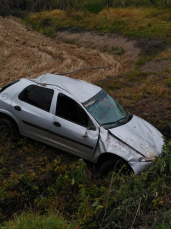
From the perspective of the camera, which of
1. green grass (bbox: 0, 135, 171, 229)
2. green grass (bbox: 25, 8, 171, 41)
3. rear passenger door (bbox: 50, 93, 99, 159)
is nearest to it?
green grass (bbox: 0, 135, 171, 229)

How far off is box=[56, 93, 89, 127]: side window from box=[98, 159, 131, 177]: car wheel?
2.75 feet

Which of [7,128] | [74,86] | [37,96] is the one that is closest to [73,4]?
[74,86]

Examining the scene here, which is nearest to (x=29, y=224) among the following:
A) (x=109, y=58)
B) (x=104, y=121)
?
(x=104, y=121)

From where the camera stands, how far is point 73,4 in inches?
1188

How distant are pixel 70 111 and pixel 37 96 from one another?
879mm

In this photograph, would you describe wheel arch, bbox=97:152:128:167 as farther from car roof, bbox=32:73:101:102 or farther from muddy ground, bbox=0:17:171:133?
muddy ground, bbox=0:17:171:133

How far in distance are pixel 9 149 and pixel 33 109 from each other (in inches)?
38.7

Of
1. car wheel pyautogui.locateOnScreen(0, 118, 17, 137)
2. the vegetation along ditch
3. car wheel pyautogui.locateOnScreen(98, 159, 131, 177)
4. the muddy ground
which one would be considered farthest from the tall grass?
car wheel pyautogui.locateOnScreen(98, 159, 131, 177)

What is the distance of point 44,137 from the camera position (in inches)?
243

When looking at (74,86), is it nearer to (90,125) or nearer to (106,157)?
(90,125)

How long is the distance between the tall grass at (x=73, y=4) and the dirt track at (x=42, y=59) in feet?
29.1

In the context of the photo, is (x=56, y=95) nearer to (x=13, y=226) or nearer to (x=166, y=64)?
(x=13, y=226)

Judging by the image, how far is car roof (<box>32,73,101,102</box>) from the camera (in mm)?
6176

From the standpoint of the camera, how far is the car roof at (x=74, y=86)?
618 centimetres
